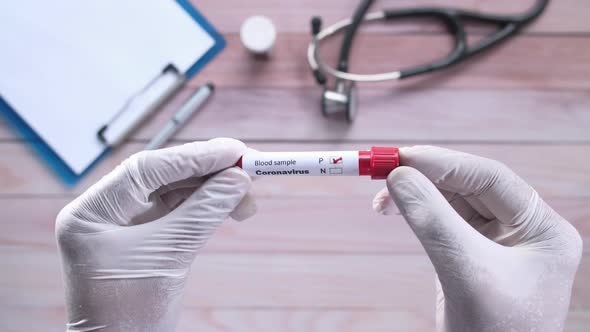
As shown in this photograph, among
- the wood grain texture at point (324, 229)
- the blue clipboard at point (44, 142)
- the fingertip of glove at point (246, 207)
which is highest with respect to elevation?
the blue clipboard at point (44, 142)

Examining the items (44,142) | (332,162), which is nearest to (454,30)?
(332,162)

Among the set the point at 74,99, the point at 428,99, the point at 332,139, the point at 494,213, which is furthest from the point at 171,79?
the point at 494,213

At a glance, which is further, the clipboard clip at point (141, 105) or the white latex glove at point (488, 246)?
the clipboard clip at point (141, 105)

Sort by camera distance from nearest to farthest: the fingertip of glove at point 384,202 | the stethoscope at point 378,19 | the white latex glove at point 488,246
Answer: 1. the white latex glove at point 488,246
2. the fingertip of glove at point 384,202
3. the stethoscope at point 378,19

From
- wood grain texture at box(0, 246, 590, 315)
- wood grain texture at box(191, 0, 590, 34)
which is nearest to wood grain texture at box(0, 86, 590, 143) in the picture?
wood grain texture at box(191, 0, 590, 34)

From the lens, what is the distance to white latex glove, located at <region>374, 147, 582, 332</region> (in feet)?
1.93

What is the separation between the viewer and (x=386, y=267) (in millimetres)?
820

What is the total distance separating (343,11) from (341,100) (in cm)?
19

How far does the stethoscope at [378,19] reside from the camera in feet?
2.64

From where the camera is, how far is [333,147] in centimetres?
83

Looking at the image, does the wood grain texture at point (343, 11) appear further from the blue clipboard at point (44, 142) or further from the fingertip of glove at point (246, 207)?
the fingertip of glove at point (246, 207)

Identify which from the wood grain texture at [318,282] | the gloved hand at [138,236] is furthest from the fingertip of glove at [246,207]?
the wood grain texture at [318,282]

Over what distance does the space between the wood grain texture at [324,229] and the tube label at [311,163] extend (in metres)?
0.22

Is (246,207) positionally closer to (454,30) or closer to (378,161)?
(378,161)
